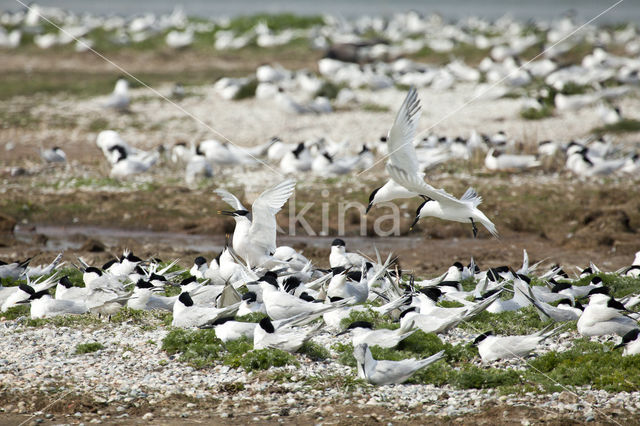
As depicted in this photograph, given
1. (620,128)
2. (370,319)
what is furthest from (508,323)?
(620,128)

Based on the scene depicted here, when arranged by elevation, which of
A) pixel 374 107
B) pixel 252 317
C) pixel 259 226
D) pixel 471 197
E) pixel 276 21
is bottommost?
pixel 252 317

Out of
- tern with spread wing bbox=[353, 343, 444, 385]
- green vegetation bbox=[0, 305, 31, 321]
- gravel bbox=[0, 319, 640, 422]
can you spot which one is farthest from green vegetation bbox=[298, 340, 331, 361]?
green vegetation bbox=[0, 305, 31, 321]

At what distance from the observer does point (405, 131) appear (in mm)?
8422

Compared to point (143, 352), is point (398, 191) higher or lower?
higher

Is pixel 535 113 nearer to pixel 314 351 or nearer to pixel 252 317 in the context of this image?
pixel 252 317

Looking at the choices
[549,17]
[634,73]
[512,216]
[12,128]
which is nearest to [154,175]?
[12,128]

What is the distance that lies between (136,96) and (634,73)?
13794 millimetres

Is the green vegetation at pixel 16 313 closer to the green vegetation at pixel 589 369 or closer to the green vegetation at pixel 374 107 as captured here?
the green vegetation at pixel 589 369

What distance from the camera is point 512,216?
499 inches

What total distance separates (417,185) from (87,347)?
143 inches

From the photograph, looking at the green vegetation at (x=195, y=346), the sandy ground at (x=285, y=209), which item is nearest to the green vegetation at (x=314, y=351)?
the green vegetation at (x=195, y=346)

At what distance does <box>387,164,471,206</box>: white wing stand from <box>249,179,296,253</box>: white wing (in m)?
1.57

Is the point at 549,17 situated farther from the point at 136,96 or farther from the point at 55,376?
the point at 55,376

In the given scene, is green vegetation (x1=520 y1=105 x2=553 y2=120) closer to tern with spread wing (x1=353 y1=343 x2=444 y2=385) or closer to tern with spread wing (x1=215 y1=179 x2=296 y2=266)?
tern with spread wing (x1=215 y1=179 x2=296 y2=266)
